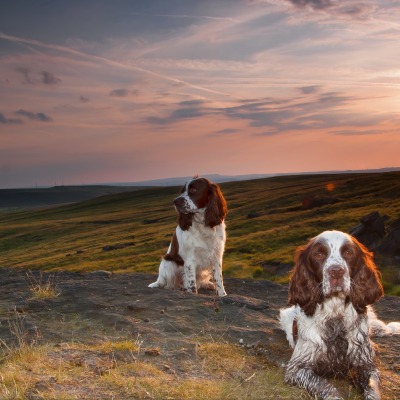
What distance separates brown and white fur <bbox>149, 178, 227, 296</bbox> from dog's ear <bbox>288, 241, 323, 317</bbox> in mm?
5502

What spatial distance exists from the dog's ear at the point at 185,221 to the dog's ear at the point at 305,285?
574 cm

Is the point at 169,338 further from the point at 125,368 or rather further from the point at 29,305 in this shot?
the point at 29,305

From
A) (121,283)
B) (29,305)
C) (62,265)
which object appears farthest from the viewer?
(62,265)

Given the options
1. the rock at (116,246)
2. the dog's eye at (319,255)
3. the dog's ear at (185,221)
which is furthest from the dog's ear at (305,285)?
the rock at (116,246)

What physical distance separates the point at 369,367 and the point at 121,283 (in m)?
9.17

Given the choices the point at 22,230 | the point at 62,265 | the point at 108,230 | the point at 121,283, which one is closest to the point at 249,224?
the point at 62,265

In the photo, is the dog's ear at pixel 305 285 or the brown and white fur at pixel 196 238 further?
the brown and white fur at pixel 196 238

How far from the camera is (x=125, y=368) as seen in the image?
→ 7000 mm

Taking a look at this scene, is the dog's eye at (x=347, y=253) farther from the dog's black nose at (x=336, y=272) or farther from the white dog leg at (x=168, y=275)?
the white dog leg at (x=168, y=275)

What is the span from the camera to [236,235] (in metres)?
55.0

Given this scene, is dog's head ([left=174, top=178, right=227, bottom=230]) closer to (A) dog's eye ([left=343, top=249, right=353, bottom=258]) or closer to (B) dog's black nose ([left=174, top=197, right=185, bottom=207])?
(B) dog's black nose ([left=174, top=197, right=185, bottom=207])

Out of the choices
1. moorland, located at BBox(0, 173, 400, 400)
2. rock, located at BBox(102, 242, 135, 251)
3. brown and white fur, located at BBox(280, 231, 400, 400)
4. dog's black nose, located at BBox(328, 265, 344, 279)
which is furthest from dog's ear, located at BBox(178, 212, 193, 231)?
rock, located at BBox(102, 242, 135, 251)

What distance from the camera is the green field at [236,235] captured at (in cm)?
4106

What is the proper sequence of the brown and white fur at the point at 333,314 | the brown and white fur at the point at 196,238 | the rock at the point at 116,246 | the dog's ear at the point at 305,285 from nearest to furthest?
the brown and white fur at the point at 333,314 → the dog's ear at the point at 305,285 → the brown and white fur at the point at 196,238 → the rock at the point at 116,246
